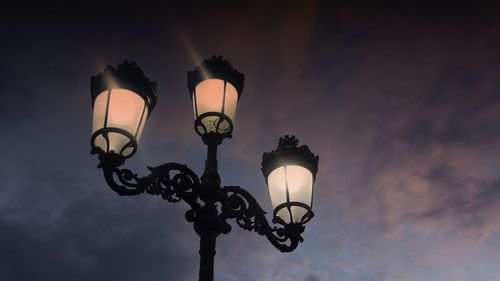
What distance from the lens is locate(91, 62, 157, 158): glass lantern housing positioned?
5230mm

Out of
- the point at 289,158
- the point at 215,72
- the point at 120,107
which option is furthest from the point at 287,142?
the point at 120,107

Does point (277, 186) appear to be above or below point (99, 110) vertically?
below

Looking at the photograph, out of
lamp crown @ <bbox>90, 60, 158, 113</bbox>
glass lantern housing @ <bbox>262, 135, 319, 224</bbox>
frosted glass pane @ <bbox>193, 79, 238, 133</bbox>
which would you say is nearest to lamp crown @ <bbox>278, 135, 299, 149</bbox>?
glass lantern housing @ <bbox>262, 135, 319, 224</bbox>

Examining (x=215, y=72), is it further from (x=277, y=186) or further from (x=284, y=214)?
(x=284, y=214)

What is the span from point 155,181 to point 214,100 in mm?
1190

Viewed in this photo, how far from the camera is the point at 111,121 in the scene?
17.2 ft

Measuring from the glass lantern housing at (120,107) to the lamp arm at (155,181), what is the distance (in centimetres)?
13

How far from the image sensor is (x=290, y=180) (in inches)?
242

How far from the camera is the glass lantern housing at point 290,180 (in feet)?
19.7

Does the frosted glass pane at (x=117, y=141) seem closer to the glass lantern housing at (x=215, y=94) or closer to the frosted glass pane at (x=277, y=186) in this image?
the glass lantern housing at (x=215, y=94)

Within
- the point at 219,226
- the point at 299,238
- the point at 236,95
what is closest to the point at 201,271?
the point at 219,226

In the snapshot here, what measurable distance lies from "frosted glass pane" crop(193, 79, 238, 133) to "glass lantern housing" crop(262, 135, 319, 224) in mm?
861

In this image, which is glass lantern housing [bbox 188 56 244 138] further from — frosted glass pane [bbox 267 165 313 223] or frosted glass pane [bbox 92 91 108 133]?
frosted glass pane [bbox 92 91 108 133]

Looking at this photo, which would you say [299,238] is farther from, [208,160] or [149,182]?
[149,182]
